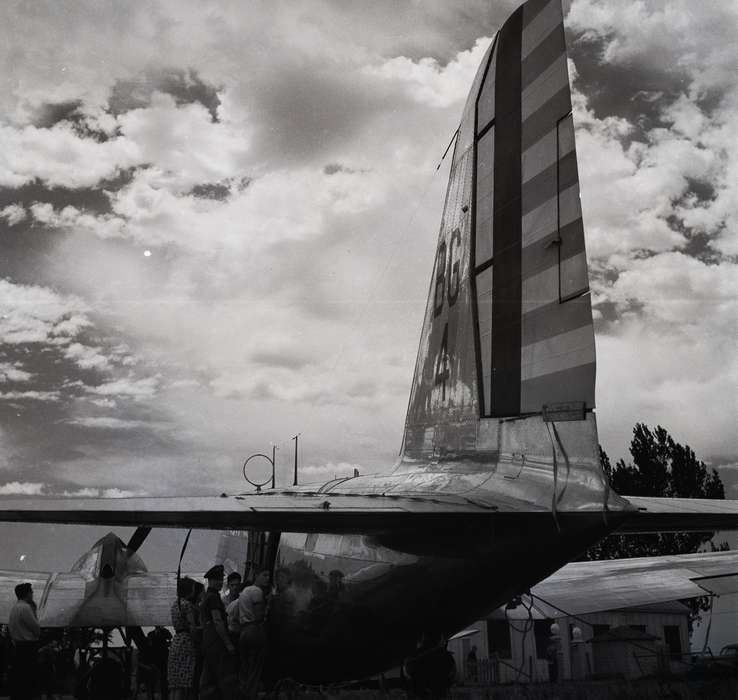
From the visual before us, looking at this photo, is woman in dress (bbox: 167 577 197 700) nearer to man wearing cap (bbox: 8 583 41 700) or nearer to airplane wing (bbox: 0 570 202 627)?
man wearing cap (bbox: 8 583 41 700)

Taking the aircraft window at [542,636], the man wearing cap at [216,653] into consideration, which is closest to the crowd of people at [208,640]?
the man wearing cap at [216,653]

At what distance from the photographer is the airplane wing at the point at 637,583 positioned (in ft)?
26.1

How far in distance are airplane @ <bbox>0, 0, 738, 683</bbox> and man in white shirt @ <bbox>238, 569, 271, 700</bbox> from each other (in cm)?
12

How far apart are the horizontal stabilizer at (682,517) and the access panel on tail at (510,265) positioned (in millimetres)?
Result: 1023

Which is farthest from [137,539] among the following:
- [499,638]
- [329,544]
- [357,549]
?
[499,638]

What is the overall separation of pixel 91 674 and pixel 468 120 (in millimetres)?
7409

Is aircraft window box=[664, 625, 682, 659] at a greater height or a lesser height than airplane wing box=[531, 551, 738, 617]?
lesser

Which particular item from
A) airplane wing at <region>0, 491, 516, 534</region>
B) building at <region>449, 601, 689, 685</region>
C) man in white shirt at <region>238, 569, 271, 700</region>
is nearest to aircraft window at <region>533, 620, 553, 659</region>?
building at <region>449, 601, 689, 685</region>

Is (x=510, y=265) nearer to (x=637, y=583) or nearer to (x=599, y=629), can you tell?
(x=637, y=583)

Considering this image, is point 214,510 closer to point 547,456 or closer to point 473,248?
point 547,456

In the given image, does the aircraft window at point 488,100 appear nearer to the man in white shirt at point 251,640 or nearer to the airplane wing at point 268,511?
the airplane wing at point 268,511

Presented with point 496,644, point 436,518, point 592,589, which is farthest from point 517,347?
point 496,644

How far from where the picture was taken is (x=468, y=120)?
25.3 ft

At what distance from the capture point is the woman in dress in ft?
23.4
